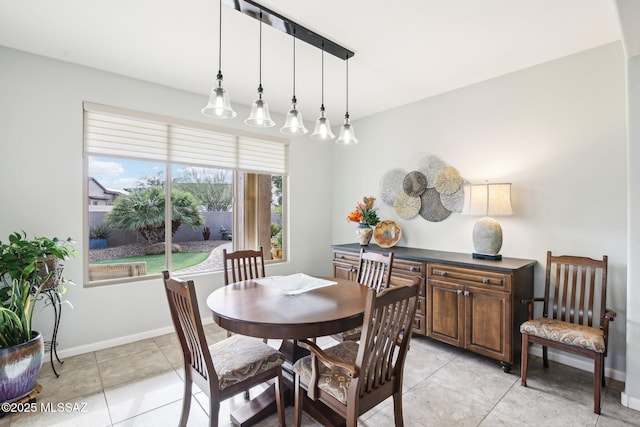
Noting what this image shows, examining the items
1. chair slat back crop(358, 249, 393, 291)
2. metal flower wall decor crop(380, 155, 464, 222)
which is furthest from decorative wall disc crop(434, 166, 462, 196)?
chair slat back crop(358, 249, 393, 291)

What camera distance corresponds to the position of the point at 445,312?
9.57 ft

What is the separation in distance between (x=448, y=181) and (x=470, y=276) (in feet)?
3.87

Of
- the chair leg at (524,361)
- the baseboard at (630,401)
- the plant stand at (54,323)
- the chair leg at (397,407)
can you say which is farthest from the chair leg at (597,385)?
the plant stand at (54,323)

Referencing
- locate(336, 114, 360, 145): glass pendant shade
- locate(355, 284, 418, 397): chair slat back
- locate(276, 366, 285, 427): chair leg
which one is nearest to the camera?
locate(355, 284, 418, 397): chair slat back

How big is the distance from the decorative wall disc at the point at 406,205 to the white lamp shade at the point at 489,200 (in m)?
0.77

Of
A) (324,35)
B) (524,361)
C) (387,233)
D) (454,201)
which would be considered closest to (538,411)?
(524,361)

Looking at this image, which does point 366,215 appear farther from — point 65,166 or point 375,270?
point 65,166

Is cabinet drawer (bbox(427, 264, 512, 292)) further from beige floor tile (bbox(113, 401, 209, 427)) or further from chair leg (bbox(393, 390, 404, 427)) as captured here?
beige floor tile (bbox(113, 401, 209, 427))

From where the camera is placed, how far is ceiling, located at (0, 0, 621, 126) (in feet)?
6.88

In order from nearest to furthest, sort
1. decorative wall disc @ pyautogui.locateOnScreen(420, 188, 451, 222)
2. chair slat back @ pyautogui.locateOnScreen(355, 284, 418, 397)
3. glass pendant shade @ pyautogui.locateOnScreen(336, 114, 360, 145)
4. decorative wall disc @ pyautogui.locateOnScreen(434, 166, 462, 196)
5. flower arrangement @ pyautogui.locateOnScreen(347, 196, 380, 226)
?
1. chair slat back @ pyautogui.locateOnScreen(355, 284, 418, 397)
2. glass pendant shade @ pyautogui.locateOnScreen(336, 114, 360, 145)
3. decorative wall disc @ pyautogui.locateOnScreen(434, 166, 462, 196)
4. decorative wall disc @ pyautogui.locateOnScreen(420, 188, 451, 222)
5. flower arrangement @ pyautogui.locateOnScreen(347, 196, 380, 226)

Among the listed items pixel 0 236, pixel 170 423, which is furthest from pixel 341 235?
pixel 0 236

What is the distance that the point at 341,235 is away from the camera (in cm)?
479

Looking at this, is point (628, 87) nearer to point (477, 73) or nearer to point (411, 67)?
point (477, 73)

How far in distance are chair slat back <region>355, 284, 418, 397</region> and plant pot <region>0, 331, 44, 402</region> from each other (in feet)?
7.68
